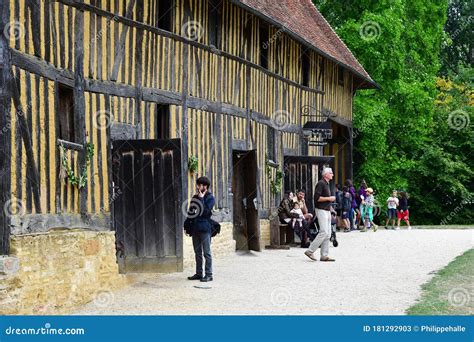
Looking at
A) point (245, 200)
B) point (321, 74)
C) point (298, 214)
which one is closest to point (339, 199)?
point (321, 74)

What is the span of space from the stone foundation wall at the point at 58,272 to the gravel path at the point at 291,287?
239 mm

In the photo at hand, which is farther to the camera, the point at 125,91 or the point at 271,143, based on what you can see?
the point at 271,143

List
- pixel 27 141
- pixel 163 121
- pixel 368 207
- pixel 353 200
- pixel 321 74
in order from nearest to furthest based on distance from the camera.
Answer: pixel 27 141 < pixel 163 121 < pixel 321 74 < pixel 353 200 < pixel 368 207

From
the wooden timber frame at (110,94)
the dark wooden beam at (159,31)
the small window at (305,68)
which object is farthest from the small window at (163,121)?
the small window at (305,68)

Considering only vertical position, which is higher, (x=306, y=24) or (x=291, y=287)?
(x=306, y=24)

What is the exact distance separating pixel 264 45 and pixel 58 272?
1040 cm

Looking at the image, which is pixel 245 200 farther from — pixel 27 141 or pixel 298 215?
→ pixel 27 141

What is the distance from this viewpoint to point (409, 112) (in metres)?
33.2

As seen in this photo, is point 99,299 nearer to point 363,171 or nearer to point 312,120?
point 312,120

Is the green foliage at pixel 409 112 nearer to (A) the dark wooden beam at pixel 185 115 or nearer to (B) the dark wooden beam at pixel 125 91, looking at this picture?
(B) the dark wooden beam at pixel 125 91

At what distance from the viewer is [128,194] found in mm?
12672

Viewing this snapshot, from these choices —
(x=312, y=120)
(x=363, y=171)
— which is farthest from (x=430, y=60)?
(x=312, y=120)

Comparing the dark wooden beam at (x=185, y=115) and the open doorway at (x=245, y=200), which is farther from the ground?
the dark wooden beam at (x=185, y=115)

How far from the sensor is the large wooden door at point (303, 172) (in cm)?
2133
